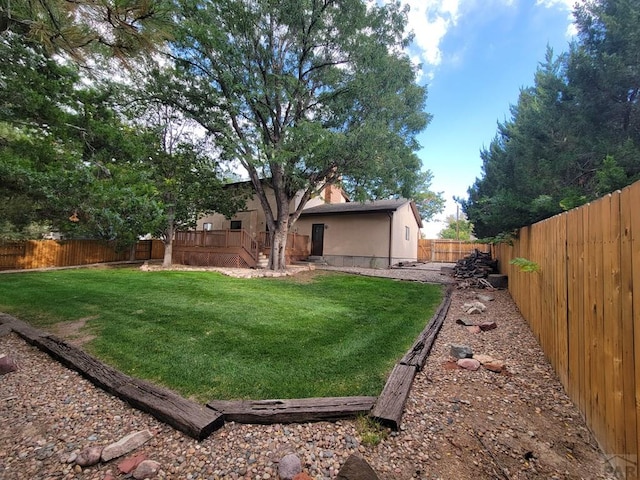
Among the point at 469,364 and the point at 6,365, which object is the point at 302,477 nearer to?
the point at 469,364

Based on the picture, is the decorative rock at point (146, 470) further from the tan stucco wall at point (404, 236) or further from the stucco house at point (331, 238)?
the tan stucco wall at point (404, 236)

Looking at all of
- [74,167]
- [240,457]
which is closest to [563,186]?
[240,457]

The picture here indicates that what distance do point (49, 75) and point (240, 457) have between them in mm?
5228

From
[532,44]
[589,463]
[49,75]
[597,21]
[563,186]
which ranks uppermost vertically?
[532,44]

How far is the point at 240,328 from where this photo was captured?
452 cm

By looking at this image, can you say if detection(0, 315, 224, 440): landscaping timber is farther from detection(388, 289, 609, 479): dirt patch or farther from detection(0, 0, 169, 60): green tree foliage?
detection(0, 0, 169, 60): green tree foliage

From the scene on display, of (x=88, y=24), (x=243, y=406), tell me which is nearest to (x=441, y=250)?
(x=243, y=406)

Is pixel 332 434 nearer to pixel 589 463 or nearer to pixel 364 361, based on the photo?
pixel 364 361

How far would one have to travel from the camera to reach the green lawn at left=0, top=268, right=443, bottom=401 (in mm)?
2930

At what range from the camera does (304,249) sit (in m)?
16.5

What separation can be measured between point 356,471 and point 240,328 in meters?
3.24

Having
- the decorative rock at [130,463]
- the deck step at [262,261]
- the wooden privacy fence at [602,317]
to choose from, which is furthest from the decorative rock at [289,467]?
the deck step at [262,261]

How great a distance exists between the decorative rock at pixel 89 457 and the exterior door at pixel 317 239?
14683 millimetres

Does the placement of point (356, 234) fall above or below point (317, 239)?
above
